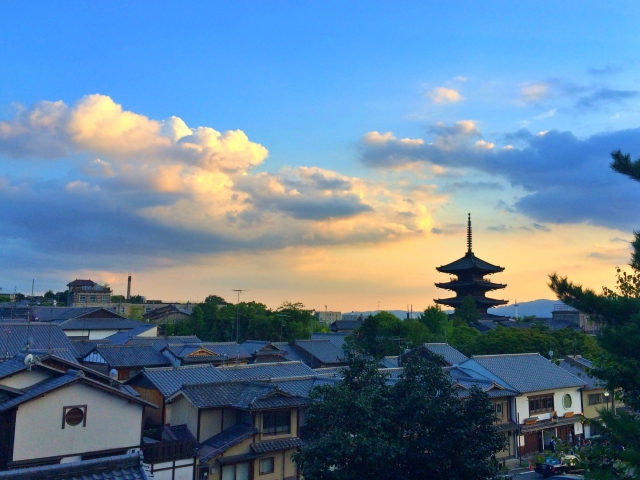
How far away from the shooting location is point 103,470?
27.7 ft

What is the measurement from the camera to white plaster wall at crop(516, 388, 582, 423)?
3525 cm

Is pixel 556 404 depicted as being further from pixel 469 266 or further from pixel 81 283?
pixel 81 283

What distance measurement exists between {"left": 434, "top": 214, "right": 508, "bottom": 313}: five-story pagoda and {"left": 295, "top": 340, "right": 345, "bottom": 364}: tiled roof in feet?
135

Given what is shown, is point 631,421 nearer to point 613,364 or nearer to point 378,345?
point 613,364

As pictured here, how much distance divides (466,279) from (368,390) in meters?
84.5

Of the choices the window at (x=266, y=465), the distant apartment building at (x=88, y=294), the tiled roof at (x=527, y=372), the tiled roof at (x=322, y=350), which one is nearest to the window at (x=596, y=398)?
the tiled roof at (x=527, y=372)

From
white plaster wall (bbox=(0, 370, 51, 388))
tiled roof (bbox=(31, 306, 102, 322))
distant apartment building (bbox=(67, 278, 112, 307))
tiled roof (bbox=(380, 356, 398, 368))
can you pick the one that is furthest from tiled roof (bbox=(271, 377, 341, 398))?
distant apartment building (bbox=(67, 278, 112, 307))

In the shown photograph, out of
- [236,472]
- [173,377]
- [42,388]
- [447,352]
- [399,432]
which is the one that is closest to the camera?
[399,432]

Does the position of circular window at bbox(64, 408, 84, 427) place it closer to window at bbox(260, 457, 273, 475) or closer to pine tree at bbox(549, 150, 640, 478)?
window at bbox(260, 457, 273, 475)

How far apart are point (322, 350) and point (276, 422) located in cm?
3246

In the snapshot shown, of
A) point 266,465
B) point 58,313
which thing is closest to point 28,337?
point 266,465

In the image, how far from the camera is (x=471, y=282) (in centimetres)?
9294

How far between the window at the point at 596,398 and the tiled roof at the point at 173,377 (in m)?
29.2

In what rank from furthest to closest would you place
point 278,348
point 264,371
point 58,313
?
point 58,313 < point 278,348 < point 264,371
